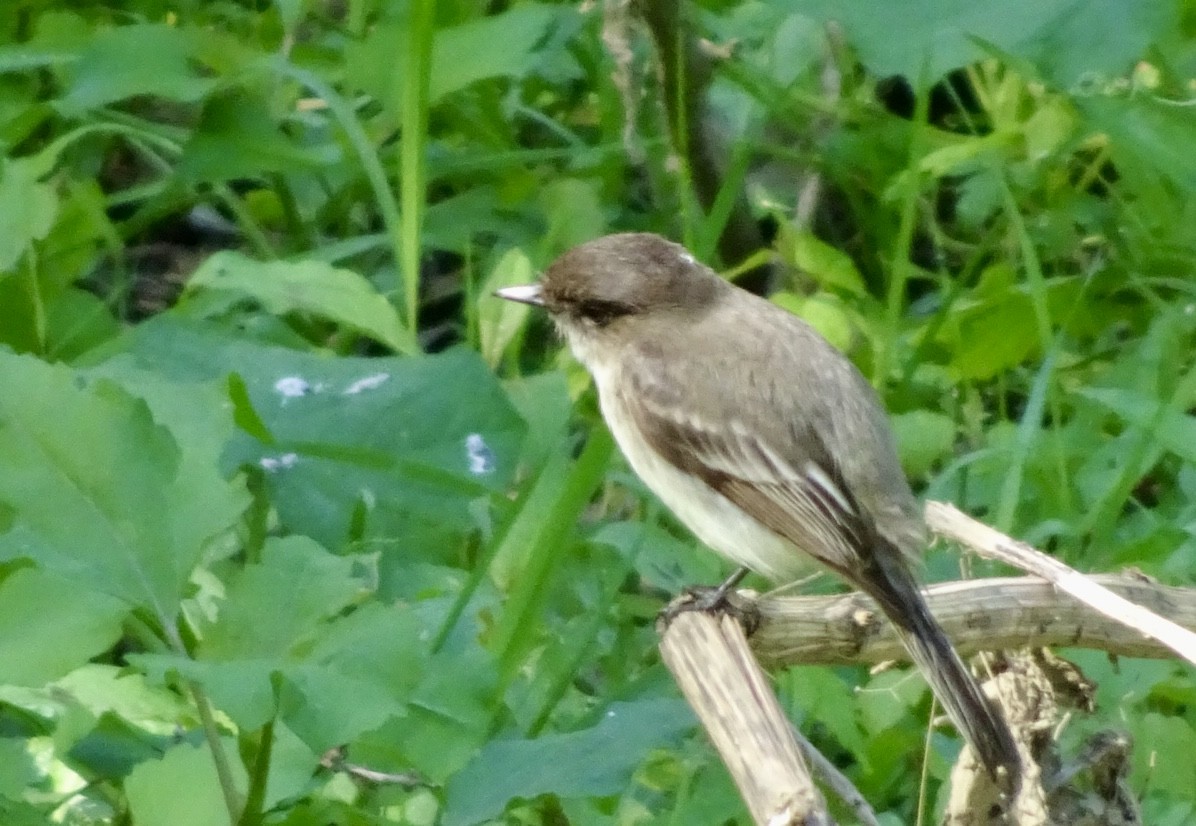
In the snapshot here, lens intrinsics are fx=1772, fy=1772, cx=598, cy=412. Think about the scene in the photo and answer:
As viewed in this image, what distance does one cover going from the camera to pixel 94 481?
179 cm

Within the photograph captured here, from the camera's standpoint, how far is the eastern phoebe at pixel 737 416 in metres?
2.52

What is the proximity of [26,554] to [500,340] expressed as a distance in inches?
71.1

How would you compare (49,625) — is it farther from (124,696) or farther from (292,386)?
(292,386)

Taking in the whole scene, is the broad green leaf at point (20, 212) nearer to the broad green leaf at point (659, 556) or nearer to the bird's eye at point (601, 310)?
the bird's eye at point (601, 310)

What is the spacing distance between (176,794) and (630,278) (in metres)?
1.33

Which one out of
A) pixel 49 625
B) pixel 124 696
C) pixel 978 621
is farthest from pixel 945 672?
pixel 124 696

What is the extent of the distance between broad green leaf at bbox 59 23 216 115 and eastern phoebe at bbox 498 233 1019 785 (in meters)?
1.07

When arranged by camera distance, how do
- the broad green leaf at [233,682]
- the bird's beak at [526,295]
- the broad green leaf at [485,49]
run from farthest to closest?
the broad green leaf at [485,49]
the bird's beak at [526,295]
the broad green leaf at [233,682]

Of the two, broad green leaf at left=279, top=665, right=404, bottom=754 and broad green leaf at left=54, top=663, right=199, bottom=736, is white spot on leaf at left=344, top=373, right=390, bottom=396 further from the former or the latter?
broad green leaf at left=279, top=665, right=404, bottom=754

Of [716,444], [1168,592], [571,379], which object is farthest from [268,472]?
[1168,592]

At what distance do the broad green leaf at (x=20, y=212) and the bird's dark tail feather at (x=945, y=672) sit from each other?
188cm

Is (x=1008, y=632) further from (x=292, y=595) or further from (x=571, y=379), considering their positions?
(x=571, y=379)

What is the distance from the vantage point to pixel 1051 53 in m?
2.08

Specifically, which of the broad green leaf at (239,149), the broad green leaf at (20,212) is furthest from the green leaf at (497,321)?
the broad green leaf at (20,212)
